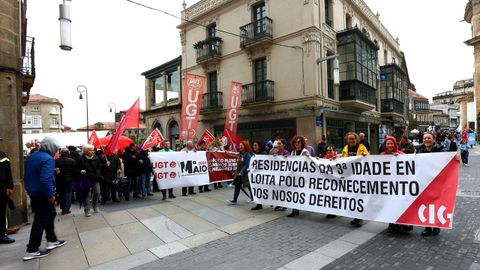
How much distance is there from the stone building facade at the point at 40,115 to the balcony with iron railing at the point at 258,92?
253 ft

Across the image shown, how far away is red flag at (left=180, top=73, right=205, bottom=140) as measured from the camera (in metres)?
9.23

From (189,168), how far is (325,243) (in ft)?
16.7

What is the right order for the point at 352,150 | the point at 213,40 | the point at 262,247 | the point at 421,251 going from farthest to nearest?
the point at 213,40, the point at 352,150, the point at 262,247, the point at 421,251

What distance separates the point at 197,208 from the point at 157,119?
2052 centimetres

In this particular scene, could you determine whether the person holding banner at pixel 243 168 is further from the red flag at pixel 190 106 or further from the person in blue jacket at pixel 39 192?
the person in blue jacket at pixel 39 192

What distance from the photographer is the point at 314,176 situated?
5523 millimetres

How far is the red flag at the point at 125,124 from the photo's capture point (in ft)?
24.2

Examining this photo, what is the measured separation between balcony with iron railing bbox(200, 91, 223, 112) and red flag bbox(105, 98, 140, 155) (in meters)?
12.1

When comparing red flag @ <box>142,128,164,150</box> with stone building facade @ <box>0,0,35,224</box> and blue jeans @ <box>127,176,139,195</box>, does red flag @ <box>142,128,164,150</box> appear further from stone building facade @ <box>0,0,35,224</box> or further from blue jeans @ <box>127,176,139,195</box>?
stone building facade @ <box>0,0,35,224</box>

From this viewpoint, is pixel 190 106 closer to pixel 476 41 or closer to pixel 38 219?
pixel 38 219

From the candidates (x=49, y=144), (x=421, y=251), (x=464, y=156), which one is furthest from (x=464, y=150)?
(x=49, y=144)

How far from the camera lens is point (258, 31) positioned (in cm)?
1769

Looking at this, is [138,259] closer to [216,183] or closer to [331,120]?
[216,183]

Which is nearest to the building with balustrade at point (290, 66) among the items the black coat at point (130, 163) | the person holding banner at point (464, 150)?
the person holding banner at point (464, 150)
